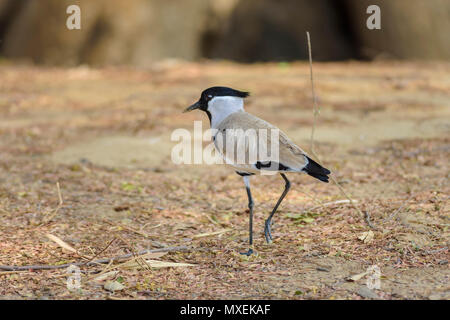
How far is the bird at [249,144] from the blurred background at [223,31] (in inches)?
416

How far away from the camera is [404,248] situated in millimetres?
3805

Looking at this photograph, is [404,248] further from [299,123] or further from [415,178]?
[299,123]

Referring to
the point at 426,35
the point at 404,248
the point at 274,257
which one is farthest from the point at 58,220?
the point at 426,35

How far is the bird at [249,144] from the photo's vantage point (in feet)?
12.1

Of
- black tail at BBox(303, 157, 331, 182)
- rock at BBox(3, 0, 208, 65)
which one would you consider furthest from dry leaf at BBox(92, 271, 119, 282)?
rock at BBox(3, 0, 208, 65)

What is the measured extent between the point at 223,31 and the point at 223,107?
37.0 ft

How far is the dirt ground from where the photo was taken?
3.45 metres

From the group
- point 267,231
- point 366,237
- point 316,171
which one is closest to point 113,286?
point 267,231

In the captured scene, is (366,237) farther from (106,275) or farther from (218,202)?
(106,275)

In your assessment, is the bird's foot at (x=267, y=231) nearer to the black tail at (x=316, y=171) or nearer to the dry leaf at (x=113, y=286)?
the black tail at (x=316, y=171)

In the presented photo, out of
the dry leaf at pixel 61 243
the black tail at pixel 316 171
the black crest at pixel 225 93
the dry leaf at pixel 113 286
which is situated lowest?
the dry leaf at pixel 113 286

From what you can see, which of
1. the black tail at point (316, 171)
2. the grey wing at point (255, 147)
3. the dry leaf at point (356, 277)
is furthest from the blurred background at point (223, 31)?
the dry leaf at point (356, 277)

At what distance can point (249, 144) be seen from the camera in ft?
12.4
